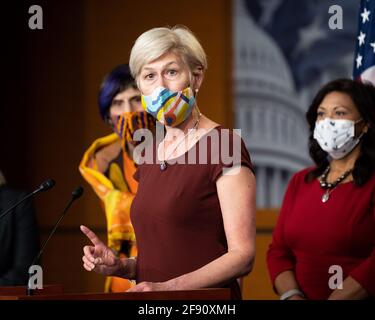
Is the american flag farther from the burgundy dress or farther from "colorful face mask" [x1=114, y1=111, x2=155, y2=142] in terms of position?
"colorful face mask" [x1=114, y1=111, x2=155, y2=142]

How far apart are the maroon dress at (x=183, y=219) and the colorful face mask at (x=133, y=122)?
103cm

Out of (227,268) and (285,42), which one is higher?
(285,42)

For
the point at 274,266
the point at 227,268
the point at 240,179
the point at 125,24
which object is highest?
the point at 125,24

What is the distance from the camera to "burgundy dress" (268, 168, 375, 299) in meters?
2.92

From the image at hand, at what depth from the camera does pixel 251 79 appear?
5367mm

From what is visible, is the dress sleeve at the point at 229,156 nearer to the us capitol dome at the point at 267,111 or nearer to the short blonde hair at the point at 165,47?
the short blonde hair at the point at 165,47

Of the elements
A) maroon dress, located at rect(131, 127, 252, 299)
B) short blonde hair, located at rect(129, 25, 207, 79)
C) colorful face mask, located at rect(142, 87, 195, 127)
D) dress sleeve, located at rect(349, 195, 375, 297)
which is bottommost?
dress sleeve, located at rect(349, 195, 375, 297)

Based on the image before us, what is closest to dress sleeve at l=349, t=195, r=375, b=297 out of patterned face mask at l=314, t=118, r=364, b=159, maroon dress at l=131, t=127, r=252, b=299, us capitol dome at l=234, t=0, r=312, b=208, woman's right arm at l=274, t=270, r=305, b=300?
woman's right arm at l=274, t=270, r=305, b=300

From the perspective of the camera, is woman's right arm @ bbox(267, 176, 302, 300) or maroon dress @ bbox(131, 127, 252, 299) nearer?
maroon dress @ bbox(131, 127, 252, 299)

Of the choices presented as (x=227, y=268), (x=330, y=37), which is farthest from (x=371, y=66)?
(x=330, y=37)

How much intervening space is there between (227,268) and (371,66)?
140 cm

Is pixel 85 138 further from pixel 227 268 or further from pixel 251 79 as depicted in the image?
pixel 227 268

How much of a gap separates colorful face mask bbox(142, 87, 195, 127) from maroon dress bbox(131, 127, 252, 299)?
0.38ft

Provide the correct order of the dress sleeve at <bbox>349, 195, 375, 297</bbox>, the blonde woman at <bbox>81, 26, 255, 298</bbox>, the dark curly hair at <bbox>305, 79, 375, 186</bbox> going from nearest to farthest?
the blonde woman at <bbox>81, 26, 255, 298</bbox> < the dress sleeve at <bbox>349, 195, 375, 297</bbox> < the dark curly hair at <bbox>305, 79, 375, 186</bbox>
